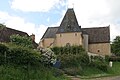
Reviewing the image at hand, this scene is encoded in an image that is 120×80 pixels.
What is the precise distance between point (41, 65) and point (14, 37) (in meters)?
23.3

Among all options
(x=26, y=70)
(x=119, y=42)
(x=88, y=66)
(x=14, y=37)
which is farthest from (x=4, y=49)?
(x=119, y=42)

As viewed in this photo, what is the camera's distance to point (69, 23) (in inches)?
2958

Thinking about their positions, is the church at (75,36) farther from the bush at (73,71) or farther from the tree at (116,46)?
the bush at (73,71)

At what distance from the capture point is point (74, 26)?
7512 cm

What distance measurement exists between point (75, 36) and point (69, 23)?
3.42 m

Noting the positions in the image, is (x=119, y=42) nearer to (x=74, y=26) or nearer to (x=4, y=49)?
(x=74, y=26)

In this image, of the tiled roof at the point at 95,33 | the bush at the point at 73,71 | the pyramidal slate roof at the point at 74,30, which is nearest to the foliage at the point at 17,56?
the bush at the point at 73,71

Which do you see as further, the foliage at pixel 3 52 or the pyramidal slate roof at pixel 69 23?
the pyramidal slate roof at pixel 69 23

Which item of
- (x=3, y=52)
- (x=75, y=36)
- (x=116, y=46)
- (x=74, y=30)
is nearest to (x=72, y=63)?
(x=3, y=52)

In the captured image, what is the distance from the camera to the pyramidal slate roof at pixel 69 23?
75.1 meters

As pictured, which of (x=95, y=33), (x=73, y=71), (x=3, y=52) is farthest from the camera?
(x=95, y=33)

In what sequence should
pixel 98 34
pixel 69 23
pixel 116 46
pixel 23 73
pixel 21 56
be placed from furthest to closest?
1. pixel 116 46
2. pixel 98 34
3. pixel 69 23
4. pixel 21 56
5. pixel 23 73

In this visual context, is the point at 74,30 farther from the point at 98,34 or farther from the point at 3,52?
the point at 3,52

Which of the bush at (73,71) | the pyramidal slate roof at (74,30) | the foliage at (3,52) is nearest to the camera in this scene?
the foliage at (3,52)
